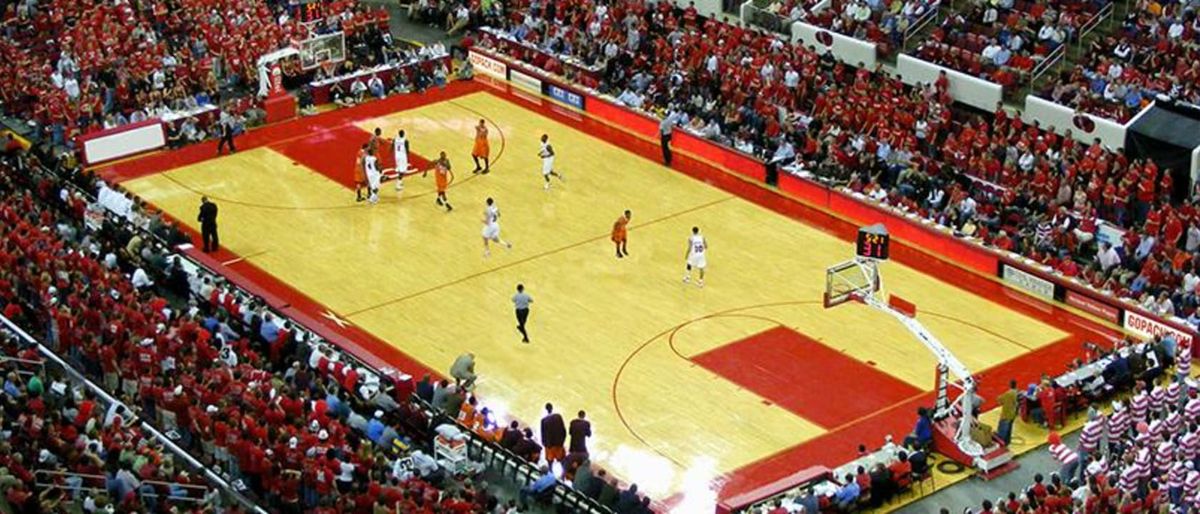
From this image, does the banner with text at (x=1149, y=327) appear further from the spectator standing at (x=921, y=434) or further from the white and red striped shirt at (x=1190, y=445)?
the spectator standing at (x=921, y=434)

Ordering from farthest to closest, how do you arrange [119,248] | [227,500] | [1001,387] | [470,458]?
1. [119,248]
2. [1001,387]
3. [470,458]
4. [227,500]

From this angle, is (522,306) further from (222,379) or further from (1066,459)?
(1066,459)

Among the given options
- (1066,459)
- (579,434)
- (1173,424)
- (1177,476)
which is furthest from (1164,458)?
(579,434)

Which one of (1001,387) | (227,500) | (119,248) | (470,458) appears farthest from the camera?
(119,248)

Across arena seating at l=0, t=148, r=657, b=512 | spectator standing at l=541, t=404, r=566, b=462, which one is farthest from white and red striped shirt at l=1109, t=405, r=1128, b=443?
arena seating at l=0, t=148, r=657, b=512

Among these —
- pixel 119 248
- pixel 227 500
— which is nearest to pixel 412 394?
pixel 227 500

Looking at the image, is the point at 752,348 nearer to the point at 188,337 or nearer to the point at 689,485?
the point at 689,485

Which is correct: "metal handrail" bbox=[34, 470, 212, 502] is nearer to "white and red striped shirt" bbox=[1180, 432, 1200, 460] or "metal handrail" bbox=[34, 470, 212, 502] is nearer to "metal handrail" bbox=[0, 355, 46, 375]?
"metal handrail" bbox=[0, 355, 46, 375]

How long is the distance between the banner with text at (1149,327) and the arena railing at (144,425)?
64.7 ft

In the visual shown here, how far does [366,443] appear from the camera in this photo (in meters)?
39.8

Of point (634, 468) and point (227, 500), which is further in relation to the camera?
point (634, 468)

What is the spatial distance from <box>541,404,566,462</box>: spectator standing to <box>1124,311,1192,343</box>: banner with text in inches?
538

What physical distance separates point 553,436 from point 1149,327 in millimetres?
14068

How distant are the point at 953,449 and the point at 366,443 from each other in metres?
11.3
